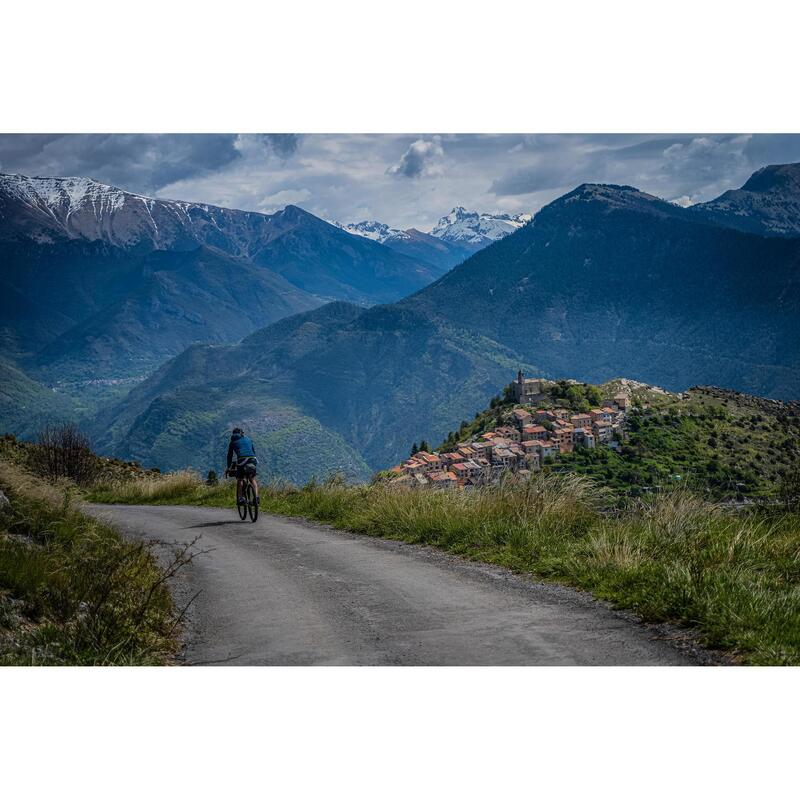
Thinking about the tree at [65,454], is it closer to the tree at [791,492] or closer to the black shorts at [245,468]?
the black shorts at [245,468]

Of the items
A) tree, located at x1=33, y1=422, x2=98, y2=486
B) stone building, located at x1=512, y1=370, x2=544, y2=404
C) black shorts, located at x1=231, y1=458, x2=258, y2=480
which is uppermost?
black shorts, located at x1=231, y1=458, x2=258, y2=480

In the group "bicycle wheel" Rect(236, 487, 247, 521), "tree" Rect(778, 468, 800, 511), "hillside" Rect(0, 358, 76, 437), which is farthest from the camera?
"hillside" Rect(0, 358, 76, 437)

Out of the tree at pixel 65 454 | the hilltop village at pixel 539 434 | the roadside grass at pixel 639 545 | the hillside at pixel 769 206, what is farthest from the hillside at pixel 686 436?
the roadside grass at pixel 639 545

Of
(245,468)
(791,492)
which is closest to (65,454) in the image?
(245,468)

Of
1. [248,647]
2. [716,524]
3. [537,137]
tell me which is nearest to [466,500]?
[716,524]

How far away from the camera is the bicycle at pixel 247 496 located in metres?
14.1

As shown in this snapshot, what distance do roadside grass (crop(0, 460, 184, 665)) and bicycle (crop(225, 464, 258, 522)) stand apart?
4.77 meters

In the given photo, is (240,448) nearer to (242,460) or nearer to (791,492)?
(242,460)

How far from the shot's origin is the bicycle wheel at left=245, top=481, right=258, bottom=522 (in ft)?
46.2

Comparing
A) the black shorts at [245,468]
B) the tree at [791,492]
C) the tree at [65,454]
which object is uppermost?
the tree at [791,492]

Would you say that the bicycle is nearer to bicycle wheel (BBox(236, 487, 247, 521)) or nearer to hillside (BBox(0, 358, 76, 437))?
bicycle wheel (BBox(236, 487, 247, 521))

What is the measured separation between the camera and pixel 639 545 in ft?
24.8

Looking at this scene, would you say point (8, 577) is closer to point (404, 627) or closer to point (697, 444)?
point (404, 627)

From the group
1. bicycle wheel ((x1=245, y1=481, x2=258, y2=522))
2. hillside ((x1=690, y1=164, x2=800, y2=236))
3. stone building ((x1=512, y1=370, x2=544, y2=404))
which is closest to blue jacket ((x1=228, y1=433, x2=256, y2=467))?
bicycle wheel ((x1=245, y1=481, x2=258, y2=522))
